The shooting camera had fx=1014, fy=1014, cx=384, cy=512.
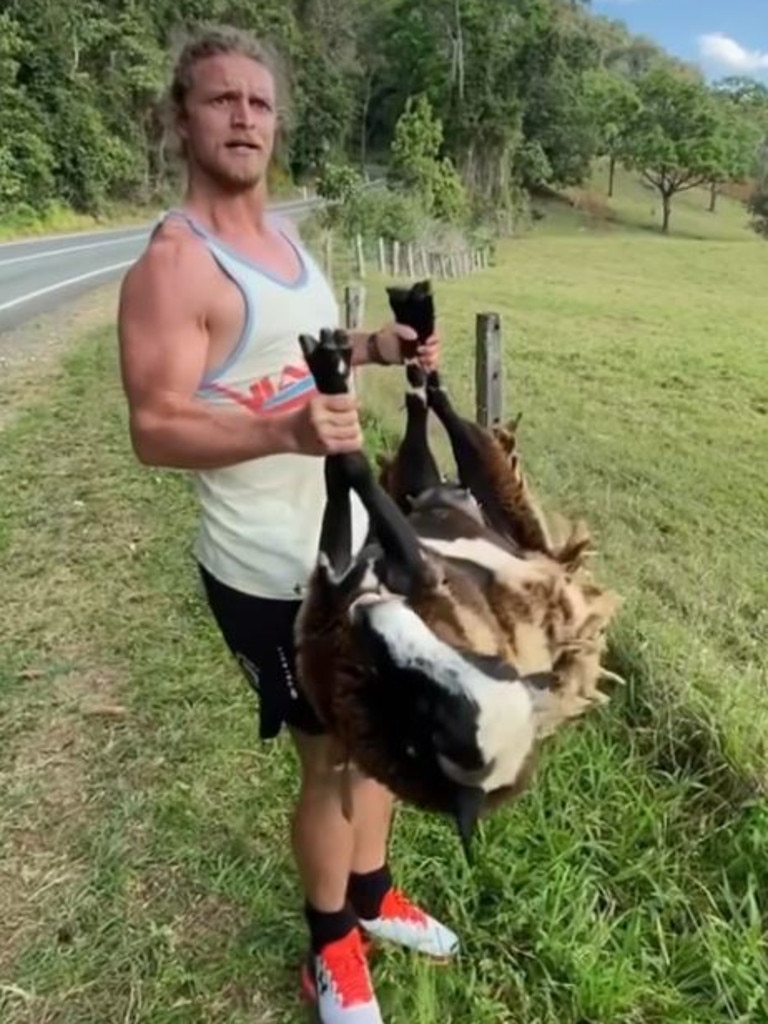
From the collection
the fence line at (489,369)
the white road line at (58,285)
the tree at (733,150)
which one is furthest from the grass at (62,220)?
the tree at (733,150)

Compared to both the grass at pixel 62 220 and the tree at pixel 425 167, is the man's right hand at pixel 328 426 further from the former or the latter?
the tree at pixel 425 167

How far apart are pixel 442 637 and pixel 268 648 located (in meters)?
0.47

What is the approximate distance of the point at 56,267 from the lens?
52.9 ft

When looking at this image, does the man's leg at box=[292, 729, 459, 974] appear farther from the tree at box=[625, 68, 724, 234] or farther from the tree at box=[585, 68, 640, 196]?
the tree at box=[585, 68, 640, 196]

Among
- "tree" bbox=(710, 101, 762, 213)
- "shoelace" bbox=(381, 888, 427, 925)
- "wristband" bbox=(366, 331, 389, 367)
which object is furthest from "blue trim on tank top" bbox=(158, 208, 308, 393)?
"tree" bbox=(710, 101, 762, 213)

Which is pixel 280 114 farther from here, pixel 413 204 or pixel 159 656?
pixel 413 204

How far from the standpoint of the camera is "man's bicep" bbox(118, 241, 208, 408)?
1.41m

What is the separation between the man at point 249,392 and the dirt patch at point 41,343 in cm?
493

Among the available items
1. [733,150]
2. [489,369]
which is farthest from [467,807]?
[733,150]

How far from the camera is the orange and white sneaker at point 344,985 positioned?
5.93 feet

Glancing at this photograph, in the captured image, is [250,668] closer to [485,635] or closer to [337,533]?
[337,533]

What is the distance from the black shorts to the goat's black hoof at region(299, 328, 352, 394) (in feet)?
1.59

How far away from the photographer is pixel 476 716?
1.27 meters

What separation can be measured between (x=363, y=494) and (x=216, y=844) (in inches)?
52.2
